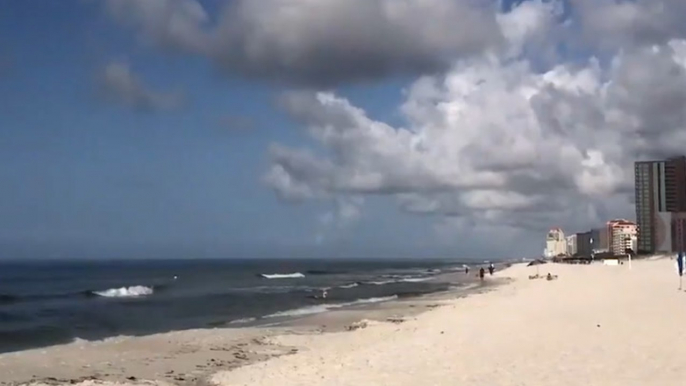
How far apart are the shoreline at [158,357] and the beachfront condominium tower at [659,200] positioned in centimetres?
13417

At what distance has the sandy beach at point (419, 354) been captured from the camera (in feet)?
37.2

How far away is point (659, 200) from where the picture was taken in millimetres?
148875

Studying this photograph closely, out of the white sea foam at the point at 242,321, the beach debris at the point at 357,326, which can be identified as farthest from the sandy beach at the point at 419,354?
the white sea foam at the point at 242,321

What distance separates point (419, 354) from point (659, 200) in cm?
15090

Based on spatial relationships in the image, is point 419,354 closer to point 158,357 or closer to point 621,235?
point 158,357

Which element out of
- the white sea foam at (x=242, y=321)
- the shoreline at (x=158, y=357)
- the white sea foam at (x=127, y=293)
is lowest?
the white sea foam at (x=127, y=293)

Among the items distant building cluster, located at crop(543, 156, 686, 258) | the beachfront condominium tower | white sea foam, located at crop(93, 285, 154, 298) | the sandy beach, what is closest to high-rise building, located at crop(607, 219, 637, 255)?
distant building cluster, located at crop(543, 156, 686, 258)

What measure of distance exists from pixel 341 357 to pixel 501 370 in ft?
13.0

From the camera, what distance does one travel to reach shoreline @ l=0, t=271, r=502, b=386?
556 inches

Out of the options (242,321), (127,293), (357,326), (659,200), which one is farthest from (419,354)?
(659,200)

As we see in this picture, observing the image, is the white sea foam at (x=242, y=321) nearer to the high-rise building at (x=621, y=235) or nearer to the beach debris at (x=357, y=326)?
the beach debris at (x=357, y=326)

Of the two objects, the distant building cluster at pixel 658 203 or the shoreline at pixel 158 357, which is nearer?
the shoreline at pixel 158 357

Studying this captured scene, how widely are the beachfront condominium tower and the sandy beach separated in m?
131

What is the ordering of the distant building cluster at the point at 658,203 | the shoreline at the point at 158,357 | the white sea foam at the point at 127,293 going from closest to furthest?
the shoreline at the point at 158,357
the white sea foam at the point at 127,293
the distant building cluster at the point at 658,203
